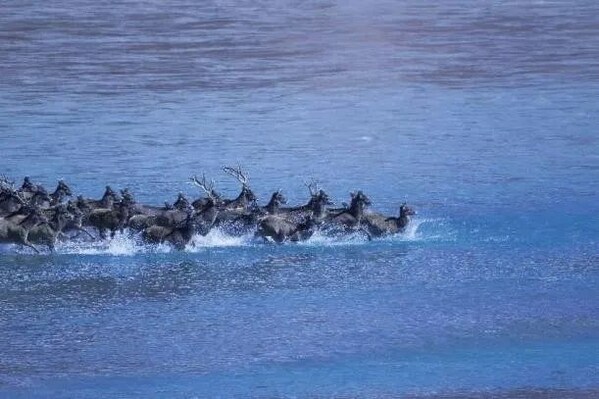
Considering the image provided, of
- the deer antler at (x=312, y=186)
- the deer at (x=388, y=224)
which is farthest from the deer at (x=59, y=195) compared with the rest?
the deer at (x=388, y=224)

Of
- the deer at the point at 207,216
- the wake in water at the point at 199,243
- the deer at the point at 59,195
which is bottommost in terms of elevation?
the wake in water at the point at 199,243

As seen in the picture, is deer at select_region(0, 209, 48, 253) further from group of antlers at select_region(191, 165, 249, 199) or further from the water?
group of antlers at select_region(191, 165, 249, 199)

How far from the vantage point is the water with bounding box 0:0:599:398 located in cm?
1394

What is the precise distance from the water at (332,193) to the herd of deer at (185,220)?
0.62 ft

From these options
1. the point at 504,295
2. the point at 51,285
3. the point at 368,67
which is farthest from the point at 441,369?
the point at 368,67

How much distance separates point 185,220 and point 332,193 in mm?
3495

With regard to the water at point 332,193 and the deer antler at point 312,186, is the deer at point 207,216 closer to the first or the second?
the water at point 332,193

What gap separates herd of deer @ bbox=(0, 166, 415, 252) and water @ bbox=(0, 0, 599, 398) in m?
0.19

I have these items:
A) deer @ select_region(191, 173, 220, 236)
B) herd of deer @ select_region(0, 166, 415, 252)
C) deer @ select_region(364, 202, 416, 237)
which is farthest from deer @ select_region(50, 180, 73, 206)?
deer @ select_region(364, 202, 416, 237)

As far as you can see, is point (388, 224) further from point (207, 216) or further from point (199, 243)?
point (199, 243)

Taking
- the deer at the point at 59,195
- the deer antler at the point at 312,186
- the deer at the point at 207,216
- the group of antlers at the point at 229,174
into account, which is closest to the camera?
the deer at the point at 207,216

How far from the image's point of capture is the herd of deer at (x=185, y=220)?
59.1 ft

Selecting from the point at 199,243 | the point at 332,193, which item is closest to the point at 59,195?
the point at 199,243

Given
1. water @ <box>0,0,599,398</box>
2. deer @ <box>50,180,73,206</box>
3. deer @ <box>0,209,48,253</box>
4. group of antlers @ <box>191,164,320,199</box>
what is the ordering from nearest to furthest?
1. water @ <box>0,0,599,398</box>
2. deer @ <box>0,209,48,253</box>
3. deer @ <box>50,180,73,206</box>
4. group of antlers @ <box>191,164,320,199</box>
